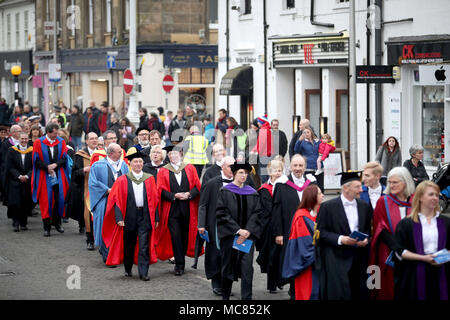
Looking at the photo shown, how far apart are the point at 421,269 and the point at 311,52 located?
62.2ft

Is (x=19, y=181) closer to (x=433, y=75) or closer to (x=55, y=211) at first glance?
(x=55, y=211)

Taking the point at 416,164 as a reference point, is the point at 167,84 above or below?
above

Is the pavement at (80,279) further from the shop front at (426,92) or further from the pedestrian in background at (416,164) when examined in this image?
the shop front at (426,92)

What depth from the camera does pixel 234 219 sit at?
1113cm

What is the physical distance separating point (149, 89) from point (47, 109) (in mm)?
10577

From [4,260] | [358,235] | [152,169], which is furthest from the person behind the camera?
[4,260]

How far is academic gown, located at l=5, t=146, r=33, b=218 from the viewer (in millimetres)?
17781

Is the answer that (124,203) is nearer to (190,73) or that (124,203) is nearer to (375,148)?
(375,148)

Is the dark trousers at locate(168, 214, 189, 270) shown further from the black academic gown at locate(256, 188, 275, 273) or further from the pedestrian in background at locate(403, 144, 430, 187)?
the pedestrian in background at locate(403, 144, 430, 187)

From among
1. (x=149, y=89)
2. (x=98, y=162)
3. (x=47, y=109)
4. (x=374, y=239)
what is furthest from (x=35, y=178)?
(x=47, y=109)

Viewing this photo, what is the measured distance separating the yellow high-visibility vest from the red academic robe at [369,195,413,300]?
9896 mm

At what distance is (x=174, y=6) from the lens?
138 ft

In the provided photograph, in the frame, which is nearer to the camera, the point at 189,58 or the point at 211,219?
the point at 211,219

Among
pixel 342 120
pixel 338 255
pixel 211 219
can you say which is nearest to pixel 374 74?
pixel 342 120
